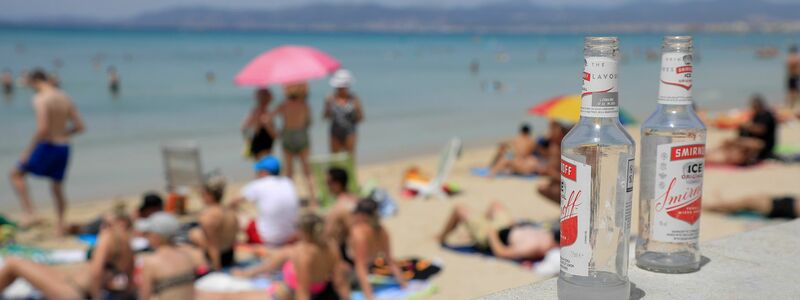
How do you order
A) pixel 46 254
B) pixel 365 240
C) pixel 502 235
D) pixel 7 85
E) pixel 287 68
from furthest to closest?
pixel 7 85 < pixel 287 68 < pixel 46 254 < pixel 502 235 < pixel 365 240

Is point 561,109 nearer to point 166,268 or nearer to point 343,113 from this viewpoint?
point 343,113

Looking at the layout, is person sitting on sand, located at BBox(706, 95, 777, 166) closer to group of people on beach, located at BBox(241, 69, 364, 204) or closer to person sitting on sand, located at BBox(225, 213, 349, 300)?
group of people on beach, located at BBox(241, 69, 364, 204)

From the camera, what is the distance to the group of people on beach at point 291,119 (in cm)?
768

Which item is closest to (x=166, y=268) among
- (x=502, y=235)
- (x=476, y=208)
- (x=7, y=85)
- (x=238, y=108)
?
(x=502, y=235)

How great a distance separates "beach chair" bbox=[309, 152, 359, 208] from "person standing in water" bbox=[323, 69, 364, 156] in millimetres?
250

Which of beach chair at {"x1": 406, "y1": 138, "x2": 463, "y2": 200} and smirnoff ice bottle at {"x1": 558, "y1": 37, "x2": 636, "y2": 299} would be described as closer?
smirnoff ice bottle at {"x1": 558, "y1": 37, "x2": 636, "y2": 299}

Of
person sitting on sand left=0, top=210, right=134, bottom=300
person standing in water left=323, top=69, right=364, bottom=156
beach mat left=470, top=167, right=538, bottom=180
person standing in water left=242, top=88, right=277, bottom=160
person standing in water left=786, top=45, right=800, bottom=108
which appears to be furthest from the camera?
person standing in water left=786, top=45, right=800, bottom=108

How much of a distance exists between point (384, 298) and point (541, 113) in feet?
8.45

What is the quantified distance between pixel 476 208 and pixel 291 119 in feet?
7.52

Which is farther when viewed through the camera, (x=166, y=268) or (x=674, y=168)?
(x=166, y=268)

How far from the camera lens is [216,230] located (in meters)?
5.68

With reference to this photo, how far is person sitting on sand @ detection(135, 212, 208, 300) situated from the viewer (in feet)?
13.8

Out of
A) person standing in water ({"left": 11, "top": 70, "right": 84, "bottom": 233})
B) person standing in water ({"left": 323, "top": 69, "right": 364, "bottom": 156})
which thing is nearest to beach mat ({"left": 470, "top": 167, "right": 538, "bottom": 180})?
person standing in water ({"left": 323, "top": 69, "right": 364, "bottom": 156})

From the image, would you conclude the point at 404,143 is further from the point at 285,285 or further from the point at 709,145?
the point at 285,285
